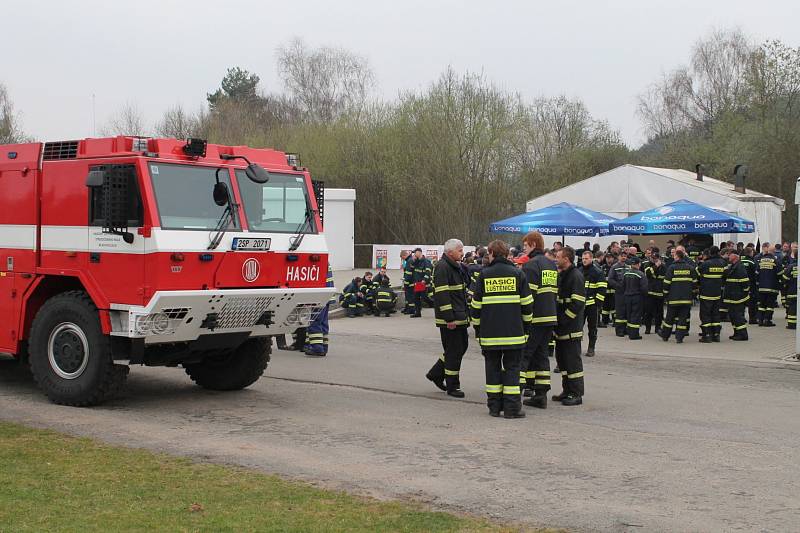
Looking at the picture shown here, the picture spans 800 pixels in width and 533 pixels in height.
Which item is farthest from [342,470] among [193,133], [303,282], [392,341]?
[193,133]

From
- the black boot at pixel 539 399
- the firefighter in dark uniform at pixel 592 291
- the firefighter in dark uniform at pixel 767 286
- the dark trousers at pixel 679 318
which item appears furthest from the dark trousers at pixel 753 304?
the black boot at pixel 539 399

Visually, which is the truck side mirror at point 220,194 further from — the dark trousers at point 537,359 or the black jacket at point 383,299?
the black jacket at point 383,299

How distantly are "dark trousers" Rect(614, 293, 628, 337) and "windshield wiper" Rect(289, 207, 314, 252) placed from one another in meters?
9.66

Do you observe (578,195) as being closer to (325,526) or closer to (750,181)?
(750,181)

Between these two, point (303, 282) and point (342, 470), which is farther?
point (303, 282)

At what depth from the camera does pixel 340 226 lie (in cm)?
3909

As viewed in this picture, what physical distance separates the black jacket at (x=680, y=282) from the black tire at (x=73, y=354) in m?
11.2

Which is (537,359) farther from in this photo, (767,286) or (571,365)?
(767,286)

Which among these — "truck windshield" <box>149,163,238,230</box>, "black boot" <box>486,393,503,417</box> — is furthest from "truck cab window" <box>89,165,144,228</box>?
"black boot" <box>486,393,503,417</box>

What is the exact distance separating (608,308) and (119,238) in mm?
13416

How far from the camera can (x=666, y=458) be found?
8.27 meters

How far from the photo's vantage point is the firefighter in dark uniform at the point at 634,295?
1848 cm

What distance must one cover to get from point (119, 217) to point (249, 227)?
56.3 inches

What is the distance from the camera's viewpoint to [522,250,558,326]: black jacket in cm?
1091
